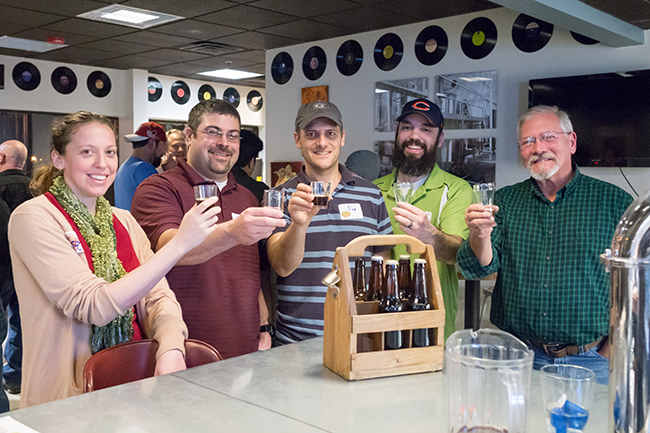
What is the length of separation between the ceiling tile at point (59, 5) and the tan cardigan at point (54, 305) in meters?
4.20

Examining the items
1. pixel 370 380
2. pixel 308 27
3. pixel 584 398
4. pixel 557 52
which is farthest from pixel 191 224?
pixel 308 27

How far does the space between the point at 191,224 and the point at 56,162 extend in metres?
0.61

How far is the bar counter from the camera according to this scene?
122 cm

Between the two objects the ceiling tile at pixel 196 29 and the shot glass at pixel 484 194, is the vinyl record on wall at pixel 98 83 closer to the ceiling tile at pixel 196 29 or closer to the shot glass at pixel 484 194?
the ceiling tile at pixel 196 29

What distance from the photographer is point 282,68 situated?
718 centimetres

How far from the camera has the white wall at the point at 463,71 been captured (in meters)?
4.90

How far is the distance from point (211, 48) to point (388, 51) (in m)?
2.47

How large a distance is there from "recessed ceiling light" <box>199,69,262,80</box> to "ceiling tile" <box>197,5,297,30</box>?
3.14m

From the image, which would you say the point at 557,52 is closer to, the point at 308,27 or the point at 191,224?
the point at 308,27

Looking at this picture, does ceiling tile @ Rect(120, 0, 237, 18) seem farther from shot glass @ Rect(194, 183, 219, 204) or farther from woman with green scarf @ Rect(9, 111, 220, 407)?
shot glass @ Rect(194, 183, 219, 204)

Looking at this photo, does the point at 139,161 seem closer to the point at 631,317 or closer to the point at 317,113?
the point at 317,113

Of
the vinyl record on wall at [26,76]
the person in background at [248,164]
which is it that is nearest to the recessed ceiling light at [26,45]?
the vinyl record on wall at [26,76]

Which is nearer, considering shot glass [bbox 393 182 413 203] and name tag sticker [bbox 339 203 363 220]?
shot glass [bbox 393 182 413 203]

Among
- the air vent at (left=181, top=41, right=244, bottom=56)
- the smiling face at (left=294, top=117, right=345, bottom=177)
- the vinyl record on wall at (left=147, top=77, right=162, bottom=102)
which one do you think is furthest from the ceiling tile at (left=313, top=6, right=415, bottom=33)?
the vinyl record on wall at (left=147, top=77, right=162, bottom=102)
